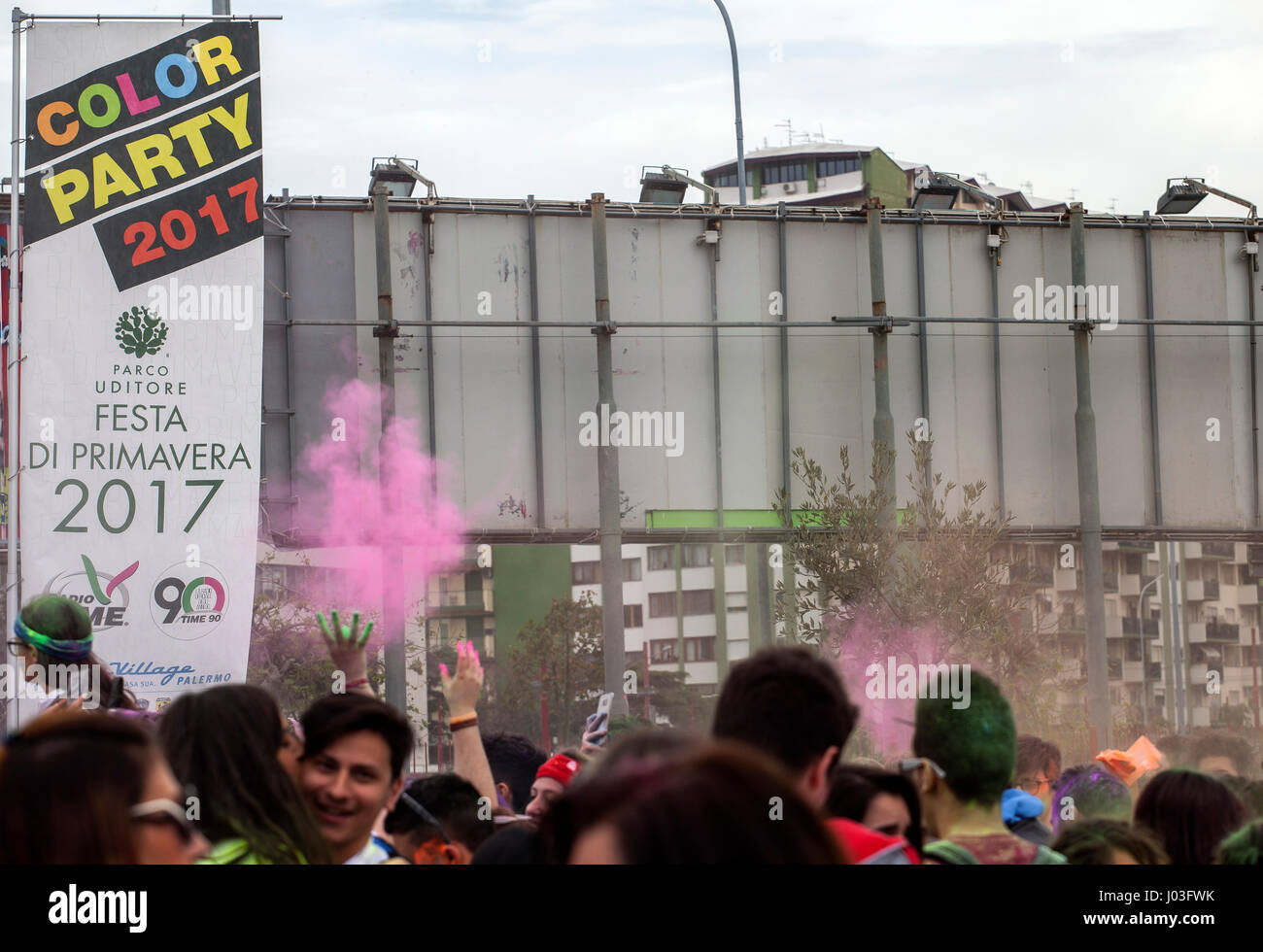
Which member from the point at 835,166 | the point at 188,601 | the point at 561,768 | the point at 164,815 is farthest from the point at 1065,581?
the point at 164,815

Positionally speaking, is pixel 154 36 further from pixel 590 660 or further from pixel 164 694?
pixel 590 660

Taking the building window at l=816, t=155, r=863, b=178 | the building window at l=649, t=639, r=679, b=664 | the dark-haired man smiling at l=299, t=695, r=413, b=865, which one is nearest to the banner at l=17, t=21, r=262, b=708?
the dark-haired man smiling at l=299, t=695, r=413, b=865

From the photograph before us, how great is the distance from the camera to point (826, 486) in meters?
22.3

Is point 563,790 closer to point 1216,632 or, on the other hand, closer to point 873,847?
point 873,847

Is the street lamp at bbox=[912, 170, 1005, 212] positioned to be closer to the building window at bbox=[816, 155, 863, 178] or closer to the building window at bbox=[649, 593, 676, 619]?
the building window at bbox=[816, 155, 863, 178]

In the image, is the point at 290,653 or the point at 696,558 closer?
the point at 290,653

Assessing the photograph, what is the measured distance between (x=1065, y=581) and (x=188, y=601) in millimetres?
100078

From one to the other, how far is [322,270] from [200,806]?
1825 cm

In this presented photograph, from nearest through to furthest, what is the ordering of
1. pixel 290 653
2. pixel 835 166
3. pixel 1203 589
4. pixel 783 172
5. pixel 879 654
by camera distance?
pixel 879 654
pixel 290 653
pixel 1203 589
pixel 835 166
pixel 783 172

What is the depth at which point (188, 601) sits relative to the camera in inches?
455

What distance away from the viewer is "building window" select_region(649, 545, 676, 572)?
11844 cm

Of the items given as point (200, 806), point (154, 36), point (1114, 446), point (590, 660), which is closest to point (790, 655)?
point (200, 806)

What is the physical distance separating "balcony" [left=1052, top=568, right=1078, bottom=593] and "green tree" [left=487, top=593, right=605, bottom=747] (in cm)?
3735

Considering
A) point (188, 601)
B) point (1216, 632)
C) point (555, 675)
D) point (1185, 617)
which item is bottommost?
point (1216, 632)
